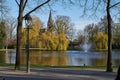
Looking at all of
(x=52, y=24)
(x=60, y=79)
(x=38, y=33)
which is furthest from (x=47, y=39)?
(x=60, y=79)

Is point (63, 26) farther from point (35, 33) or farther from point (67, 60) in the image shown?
point (67, 60)

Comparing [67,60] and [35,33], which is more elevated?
[35,33]

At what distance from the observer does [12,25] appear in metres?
103

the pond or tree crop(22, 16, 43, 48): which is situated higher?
tree crop(22, 16, 43, 48)

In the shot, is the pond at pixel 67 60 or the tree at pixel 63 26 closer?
the pond at pixel 67 60

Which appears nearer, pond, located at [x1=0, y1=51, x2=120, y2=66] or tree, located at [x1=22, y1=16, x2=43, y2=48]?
pond, located at [x1=0, y1=51, x2=120, y2=66]

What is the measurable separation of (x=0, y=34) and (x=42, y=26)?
14.8 m

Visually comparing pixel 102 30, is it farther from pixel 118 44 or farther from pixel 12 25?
pixel 12 25

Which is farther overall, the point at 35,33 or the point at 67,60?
the point at 35,33

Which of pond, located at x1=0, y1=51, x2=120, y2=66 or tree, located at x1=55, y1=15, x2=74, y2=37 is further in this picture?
tree, located at x1=55, y1=15, x2=74, y2=37

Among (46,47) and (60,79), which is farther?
(46,47)

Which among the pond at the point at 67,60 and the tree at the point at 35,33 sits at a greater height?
the tree at the point at 35,33

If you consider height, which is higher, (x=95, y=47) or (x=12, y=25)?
(x=12, y=25)

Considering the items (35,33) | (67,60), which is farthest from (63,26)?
(67,60)
